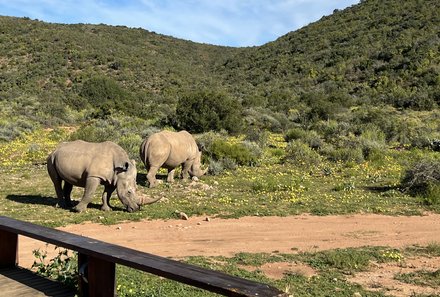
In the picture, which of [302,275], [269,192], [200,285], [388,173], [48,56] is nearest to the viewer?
[200,285]

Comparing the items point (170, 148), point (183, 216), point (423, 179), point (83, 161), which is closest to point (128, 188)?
point (83, 161)

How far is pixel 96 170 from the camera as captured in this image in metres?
11.2

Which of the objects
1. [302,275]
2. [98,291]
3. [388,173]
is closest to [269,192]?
[388,173]

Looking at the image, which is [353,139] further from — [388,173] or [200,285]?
[200,285]

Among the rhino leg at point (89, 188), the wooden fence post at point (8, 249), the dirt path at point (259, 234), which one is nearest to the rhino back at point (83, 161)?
the rhino leg at point (89, 188)

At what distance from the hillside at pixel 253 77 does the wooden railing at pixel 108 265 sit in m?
22.4

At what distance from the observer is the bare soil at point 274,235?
8195mm

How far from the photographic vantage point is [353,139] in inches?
898

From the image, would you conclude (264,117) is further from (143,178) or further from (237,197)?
(237,197)

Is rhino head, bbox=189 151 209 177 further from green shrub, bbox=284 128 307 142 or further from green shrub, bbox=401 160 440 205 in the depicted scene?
green shrub, bbox=284 128 307 142

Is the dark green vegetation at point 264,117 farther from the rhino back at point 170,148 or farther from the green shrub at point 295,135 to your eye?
the rhino back at point 170,148

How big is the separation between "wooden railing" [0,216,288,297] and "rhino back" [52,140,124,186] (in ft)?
17.1

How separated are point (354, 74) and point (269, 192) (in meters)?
39.4

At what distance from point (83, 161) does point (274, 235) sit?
4.60m
